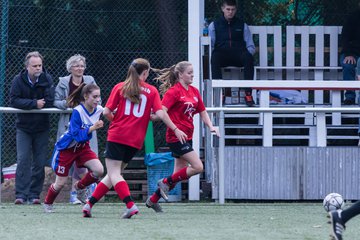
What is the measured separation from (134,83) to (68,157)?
132cm

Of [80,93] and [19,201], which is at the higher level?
[80,93]

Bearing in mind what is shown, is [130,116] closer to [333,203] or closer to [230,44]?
[333,203]

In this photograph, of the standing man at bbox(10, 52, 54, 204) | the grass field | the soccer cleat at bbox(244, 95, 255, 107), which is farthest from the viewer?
the soccer cleat at bbox(244, 95, 255, 107)

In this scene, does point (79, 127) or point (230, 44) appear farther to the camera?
point (230, 44)

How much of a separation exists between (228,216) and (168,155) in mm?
3422

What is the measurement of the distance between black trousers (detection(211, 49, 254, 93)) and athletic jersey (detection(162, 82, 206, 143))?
3.52m

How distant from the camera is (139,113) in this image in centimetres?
1049

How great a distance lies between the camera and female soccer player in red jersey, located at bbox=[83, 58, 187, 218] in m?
10.4

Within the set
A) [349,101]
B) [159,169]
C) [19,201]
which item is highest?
[349,101]

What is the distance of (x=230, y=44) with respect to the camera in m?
15.1

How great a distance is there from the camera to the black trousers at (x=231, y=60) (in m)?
15.0

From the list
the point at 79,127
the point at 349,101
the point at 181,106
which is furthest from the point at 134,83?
the point at 349,101

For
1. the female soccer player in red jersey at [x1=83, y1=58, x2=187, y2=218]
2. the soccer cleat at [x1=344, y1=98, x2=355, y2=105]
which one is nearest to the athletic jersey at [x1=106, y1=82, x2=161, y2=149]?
the female soccer player in red jersey at [x1=83, y1=58, x2=187, y2=218]

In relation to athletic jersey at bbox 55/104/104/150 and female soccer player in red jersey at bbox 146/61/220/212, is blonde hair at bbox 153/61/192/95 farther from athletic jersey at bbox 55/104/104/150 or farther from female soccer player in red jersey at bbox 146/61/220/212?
athletic jersey at bbox 55/104/104/150
